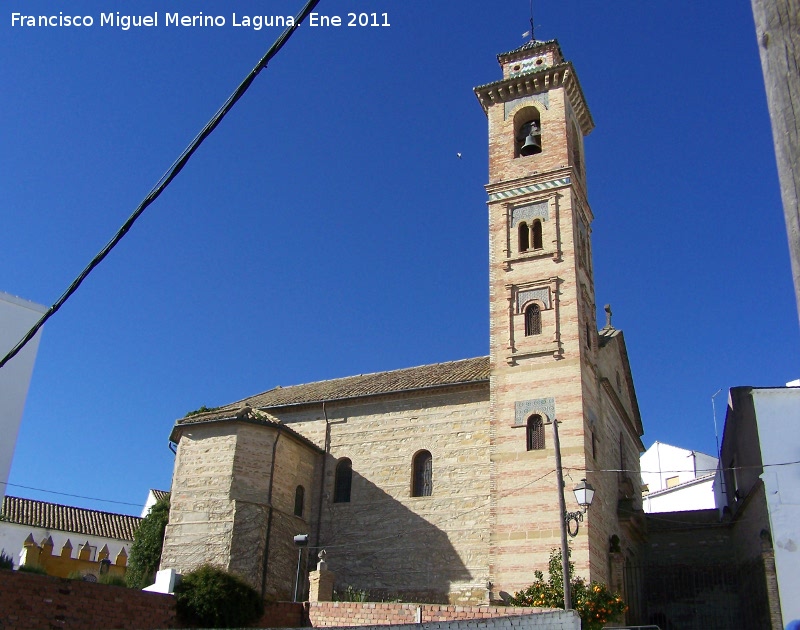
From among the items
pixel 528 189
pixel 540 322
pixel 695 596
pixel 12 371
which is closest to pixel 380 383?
pixel 540 322

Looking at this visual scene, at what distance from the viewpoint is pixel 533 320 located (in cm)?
2416

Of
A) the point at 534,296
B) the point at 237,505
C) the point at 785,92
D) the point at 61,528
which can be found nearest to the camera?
the point at 785,92

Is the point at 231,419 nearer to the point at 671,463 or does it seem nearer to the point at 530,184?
the point at 530,184

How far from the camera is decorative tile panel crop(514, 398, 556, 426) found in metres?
22.2

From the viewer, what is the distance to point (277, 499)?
23.8 meters

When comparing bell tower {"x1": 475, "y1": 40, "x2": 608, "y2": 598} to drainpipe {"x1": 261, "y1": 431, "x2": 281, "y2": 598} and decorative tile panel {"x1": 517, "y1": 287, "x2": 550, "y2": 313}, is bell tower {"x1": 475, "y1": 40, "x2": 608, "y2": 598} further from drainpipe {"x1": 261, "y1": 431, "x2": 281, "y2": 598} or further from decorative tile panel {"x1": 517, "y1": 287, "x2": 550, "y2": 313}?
drainpipe {"x1": 261, "y1": 431, "x2": 281, "y2": 598}

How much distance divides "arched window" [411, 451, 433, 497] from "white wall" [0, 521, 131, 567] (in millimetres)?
14209

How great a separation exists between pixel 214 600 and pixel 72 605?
336 centimetres

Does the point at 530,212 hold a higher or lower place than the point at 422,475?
higher

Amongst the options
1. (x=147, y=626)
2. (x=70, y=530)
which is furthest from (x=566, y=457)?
(x=70, y=530)

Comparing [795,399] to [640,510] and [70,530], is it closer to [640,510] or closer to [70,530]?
[640,510]

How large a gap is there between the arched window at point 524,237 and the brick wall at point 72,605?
49.9 ft

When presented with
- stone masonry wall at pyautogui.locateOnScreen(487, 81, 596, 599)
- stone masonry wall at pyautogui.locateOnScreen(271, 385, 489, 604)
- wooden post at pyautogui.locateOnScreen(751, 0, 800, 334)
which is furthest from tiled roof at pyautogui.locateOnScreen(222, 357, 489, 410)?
wooden post at pyautogui.locateOnScreen(751, 0, 800, 334)

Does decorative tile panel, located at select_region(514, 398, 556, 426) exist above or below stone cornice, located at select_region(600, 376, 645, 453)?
below
